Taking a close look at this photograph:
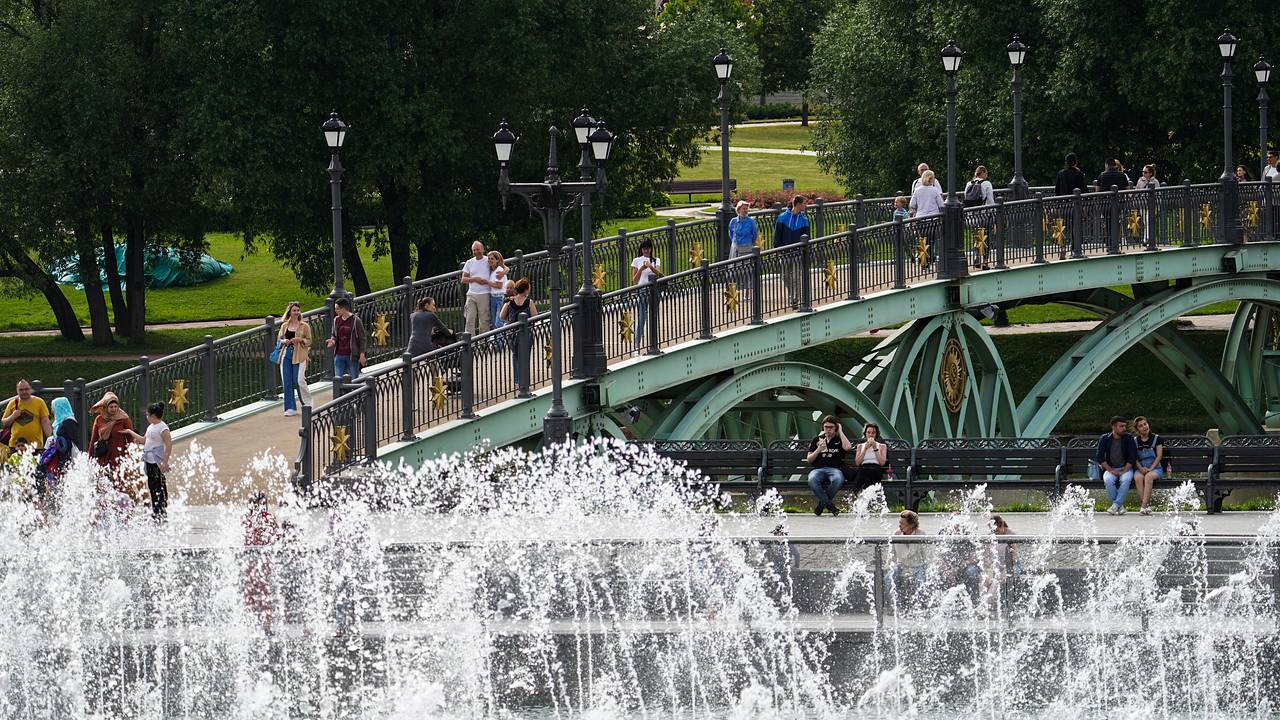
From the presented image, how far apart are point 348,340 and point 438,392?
2.40m

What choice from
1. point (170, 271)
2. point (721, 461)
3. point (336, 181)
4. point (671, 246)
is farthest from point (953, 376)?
point (170, 271)

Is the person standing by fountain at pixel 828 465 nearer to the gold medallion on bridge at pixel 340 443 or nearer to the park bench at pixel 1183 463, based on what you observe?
the park bench at pixel 1183 463

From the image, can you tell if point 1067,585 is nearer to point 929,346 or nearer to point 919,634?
point 919,634

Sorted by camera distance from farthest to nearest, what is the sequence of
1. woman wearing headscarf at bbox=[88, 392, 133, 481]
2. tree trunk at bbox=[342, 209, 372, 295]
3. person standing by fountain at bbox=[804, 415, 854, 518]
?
tree trunk at bbox=[342, 209, 372, 295], person standing by fountain at bbox=[804, 415, 854, 518], woman wearing headscarf at bbox=[88, 392, 133, 481]

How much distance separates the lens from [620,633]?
16.8 m

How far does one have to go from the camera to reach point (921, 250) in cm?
3144

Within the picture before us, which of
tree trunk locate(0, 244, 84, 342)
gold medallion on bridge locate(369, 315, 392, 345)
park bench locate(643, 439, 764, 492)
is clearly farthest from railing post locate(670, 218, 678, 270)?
tree trunk locate(0, 244, 84, 342)

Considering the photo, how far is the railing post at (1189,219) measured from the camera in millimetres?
35406

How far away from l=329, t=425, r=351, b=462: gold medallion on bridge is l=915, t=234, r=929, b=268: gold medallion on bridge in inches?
485

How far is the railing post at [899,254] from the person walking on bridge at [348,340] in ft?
29.7

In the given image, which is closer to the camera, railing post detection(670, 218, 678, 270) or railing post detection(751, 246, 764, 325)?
railing post detection(751, 246, 764, 325)

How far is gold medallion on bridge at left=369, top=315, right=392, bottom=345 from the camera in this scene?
2767cm

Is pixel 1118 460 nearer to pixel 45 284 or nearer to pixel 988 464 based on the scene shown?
pixel 988 464

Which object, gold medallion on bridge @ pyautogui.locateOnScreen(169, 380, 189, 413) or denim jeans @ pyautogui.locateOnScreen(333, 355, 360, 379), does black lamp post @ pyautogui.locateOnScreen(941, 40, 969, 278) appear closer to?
denim jeans @ pyautogui.locateOnScreen(333, 355, 360, 379)
